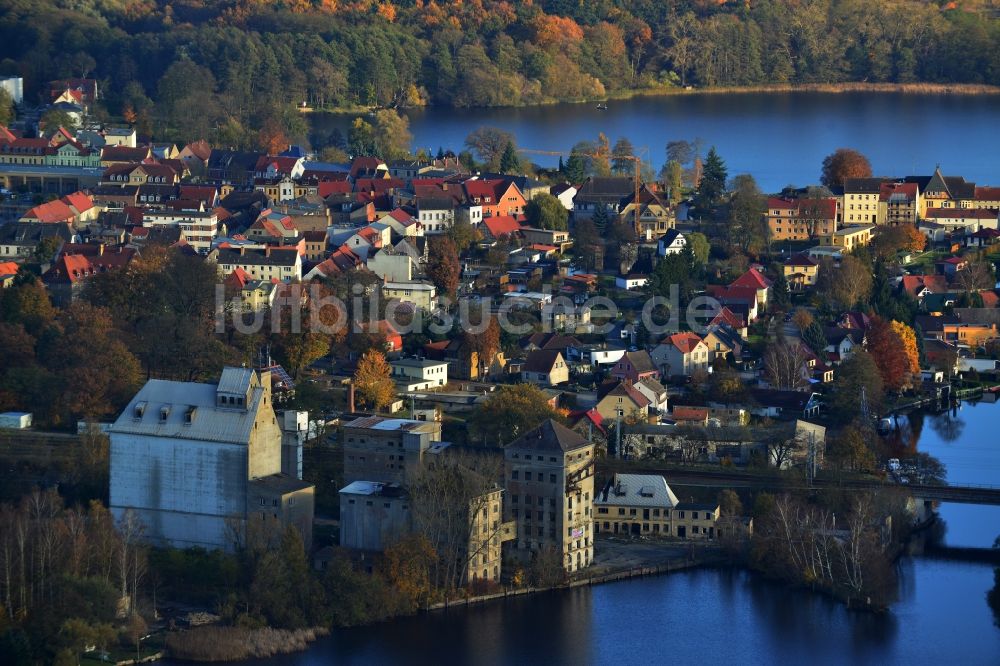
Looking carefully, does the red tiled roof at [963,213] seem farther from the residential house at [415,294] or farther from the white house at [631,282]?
the residential house at [415,294]

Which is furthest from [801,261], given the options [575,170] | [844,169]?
[575,170]

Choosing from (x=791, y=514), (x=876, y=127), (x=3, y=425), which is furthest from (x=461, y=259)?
(x=876, y=127)

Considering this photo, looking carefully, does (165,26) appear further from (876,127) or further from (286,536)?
(286,536)

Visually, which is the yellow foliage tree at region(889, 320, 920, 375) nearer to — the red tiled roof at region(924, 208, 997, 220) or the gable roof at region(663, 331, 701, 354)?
the gable roof at region(663, 331, 701, 354)

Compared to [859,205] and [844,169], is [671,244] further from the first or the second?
[844,169]

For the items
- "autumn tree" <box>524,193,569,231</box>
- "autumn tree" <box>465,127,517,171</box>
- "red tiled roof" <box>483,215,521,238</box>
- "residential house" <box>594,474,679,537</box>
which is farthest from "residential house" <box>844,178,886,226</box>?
"residential house" <box>594,474,679,537</box>

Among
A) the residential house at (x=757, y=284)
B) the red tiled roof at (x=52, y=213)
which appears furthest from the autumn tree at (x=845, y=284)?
the red tiled roof at (x=52, y=213)
